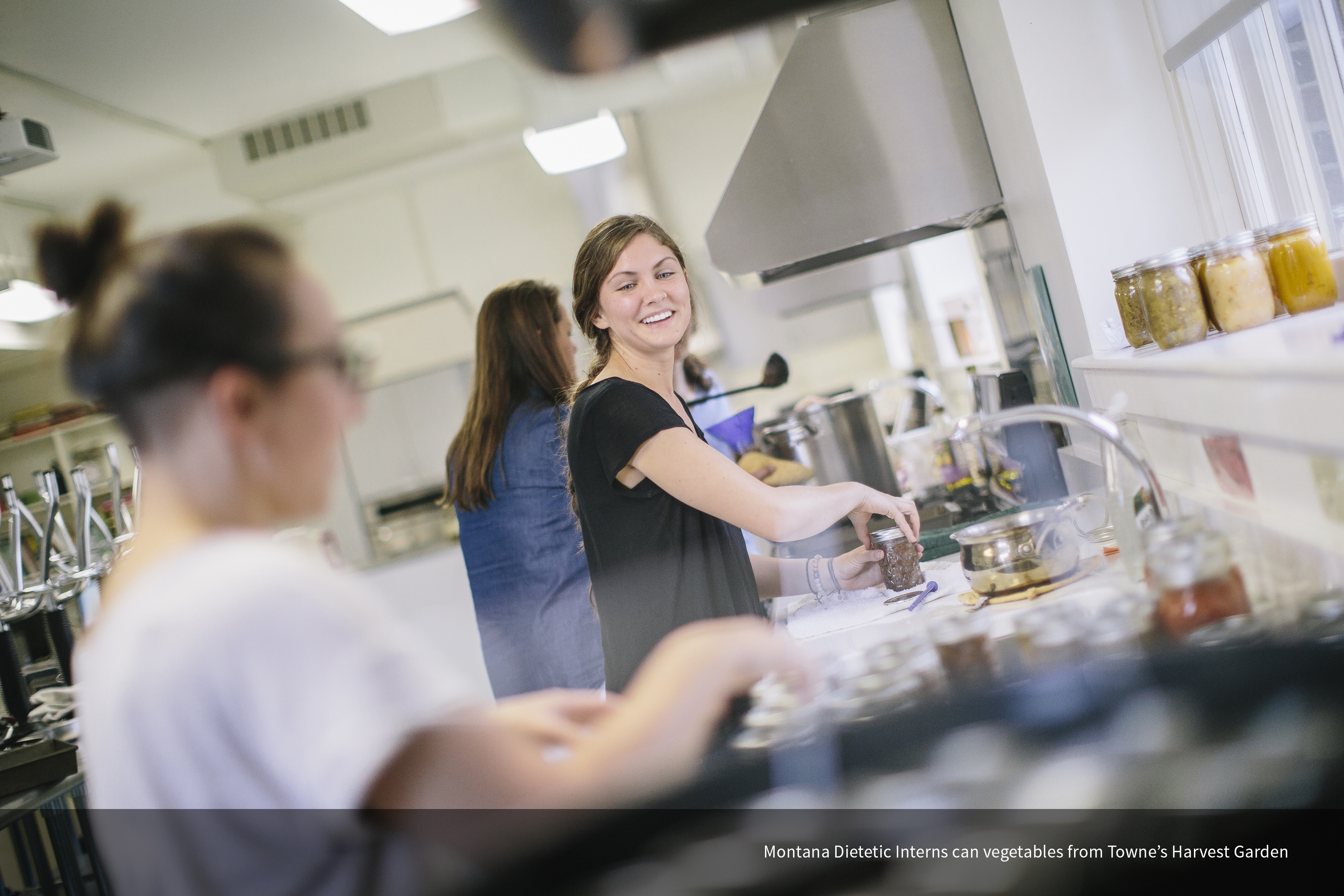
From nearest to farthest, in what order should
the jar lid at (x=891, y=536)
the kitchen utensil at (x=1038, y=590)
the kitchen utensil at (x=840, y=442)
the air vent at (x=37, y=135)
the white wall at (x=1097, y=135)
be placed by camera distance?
the kitchen utensil at (x=1038, y=590)
the jar lid at (x=891, y=536)
the white wall at (x=1097, y=135)
the air vent at (x=37, y=135)
the kitchen utensil at (x=840, y=442)

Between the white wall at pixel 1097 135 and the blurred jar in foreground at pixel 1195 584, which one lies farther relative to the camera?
the white wall at pixel 1097 135

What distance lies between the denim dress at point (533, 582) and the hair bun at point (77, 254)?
1160mm

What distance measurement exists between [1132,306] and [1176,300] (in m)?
0.15

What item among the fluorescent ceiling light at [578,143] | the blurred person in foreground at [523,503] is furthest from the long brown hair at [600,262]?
the fluorescent ceiling light at [578,143]

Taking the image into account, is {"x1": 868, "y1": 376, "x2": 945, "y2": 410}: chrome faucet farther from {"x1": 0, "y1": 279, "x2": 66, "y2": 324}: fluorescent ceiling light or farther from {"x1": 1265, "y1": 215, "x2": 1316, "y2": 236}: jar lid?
{"x1": 0, "y1": 279, "x2": 66, "y2": 324}: fluorescent ceiling light

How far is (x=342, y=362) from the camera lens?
0.39 meters

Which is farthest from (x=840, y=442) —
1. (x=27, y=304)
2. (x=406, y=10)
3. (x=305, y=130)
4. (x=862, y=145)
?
(x=305, y=130)

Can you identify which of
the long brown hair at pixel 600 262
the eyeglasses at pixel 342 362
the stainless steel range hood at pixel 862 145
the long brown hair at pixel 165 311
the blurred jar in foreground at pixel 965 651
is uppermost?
the stainless steel range hood at pixel 862 145

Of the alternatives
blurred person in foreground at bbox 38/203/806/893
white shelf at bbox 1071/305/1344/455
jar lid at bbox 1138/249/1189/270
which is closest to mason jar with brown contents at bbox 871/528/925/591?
white shelf at bbox 1071/305/1344/455

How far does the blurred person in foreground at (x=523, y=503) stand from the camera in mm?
1524

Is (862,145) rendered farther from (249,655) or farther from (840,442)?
(249,655)

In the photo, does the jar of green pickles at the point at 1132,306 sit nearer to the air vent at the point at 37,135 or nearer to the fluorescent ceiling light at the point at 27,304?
the fluorescent ceiling light at the point at 27,304

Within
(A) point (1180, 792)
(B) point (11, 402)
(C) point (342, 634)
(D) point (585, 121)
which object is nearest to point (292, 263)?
(C) point (342, 634)

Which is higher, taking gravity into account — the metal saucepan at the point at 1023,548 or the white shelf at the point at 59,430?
the white shelf at the point at 59,430
